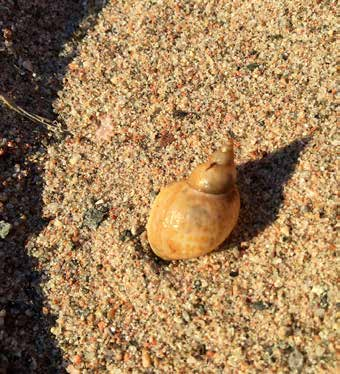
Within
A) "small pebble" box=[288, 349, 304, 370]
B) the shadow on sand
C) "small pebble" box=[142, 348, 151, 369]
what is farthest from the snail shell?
the shadow on sand

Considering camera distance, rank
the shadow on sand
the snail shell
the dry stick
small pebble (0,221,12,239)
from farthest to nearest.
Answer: the dry stick
small pebble (0,221,12,239)
the shadow on sand
the snail shell

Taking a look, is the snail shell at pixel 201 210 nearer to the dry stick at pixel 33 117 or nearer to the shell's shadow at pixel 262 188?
the shell's shadow at pixel 262 188

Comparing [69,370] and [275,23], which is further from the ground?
[275,23]

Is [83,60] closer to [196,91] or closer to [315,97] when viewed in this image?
[196,91]

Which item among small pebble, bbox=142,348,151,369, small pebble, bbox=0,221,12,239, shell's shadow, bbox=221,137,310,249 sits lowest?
small pebble, bbox=142,348,151,369

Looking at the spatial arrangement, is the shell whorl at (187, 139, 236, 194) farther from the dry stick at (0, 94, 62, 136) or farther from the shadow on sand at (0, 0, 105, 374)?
the dry stick at (0, 94, 62, 136)

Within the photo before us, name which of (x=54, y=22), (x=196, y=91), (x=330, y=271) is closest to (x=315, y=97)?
(x=196, y=91)

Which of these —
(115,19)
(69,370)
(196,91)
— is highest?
(115,19)
